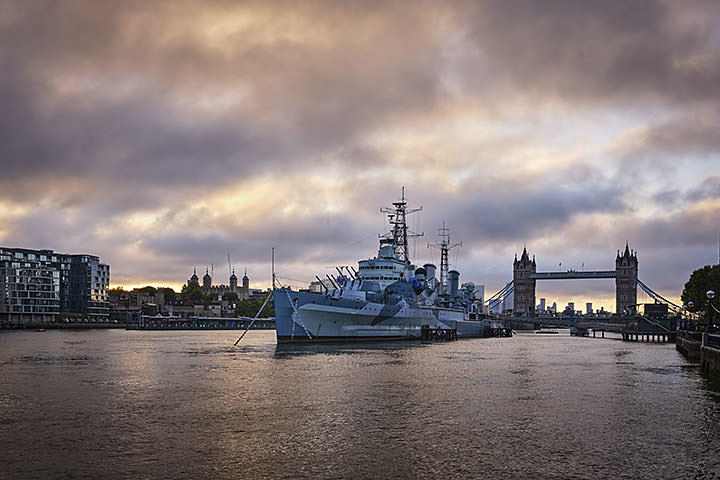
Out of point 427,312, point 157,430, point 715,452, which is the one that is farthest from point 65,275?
point 715,452

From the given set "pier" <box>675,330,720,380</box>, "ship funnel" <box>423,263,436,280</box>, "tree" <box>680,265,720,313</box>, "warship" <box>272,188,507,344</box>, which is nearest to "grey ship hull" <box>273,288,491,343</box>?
"warship" <box>272,188,507,344</box>

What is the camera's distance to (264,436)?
73.8 ft

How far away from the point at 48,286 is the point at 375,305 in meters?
137

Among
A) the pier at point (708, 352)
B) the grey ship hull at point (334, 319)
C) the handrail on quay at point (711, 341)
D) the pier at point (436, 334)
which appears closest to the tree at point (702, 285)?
the pier at point (708, 352)

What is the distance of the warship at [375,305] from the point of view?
6938 cm

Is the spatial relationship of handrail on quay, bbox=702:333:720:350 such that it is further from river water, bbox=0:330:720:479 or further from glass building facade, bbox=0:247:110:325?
glass building facade, bbox=0:247:110:325

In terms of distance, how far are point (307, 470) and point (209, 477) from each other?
275 cm

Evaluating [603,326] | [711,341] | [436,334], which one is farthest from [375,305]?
[603,326]

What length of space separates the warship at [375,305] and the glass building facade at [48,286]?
115m

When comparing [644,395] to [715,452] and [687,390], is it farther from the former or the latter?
[715,452]

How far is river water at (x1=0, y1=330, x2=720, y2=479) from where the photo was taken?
18609 mm

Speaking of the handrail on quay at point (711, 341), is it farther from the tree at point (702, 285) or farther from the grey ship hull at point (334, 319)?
the grey ship hull at point (334, 319)

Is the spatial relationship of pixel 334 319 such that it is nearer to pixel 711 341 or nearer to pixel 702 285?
pixel 711 341

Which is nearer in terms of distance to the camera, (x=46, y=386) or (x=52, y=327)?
(x=46, y=386)
